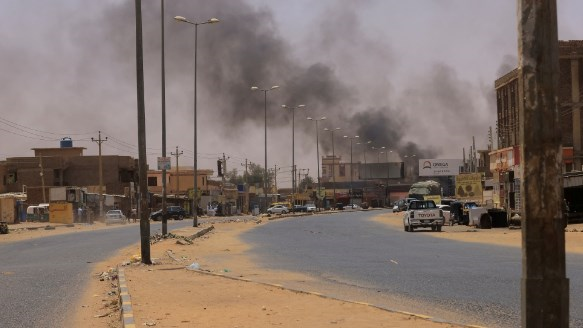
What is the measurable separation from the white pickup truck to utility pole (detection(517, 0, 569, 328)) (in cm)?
4037

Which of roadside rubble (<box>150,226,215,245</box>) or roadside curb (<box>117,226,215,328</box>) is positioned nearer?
roadside curb (<box>117,226,215,328</box>)

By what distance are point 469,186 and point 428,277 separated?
5879cm

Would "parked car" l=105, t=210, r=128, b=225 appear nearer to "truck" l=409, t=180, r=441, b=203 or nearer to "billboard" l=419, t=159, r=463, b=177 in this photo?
"truck" l=409, t=180, r=441, b=203

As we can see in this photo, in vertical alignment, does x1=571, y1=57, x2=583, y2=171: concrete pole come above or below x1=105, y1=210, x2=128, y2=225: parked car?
above

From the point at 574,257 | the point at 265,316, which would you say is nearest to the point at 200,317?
the point at 265,316

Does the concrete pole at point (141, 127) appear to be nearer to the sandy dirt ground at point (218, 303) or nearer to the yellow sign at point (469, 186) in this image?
the sandy dirt ground at point (218, 303)

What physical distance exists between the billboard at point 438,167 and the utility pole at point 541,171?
496 feet

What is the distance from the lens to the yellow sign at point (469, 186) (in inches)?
2931

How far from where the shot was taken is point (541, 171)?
212 inches

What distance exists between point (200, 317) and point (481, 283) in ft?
22.5

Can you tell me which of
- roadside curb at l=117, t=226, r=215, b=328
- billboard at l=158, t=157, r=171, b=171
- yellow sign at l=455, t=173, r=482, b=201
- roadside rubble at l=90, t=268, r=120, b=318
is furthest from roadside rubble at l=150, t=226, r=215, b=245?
yellow sign at l=455, t=173, r=482, b=201

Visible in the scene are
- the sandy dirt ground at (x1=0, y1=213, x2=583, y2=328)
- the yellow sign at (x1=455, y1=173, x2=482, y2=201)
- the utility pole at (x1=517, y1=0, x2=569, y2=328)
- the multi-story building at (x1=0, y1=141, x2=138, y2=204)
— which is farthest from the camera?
the multi-story building at (x1=0, y1=141, x2=138, y2=204)

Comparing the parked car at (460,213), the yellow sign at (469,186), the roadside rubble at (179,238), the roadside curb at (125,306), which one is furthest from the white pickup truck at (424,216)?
the roadside curb at (125,306)

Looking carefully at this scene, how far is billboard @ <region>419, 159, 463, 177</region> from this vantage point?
155125 mm
